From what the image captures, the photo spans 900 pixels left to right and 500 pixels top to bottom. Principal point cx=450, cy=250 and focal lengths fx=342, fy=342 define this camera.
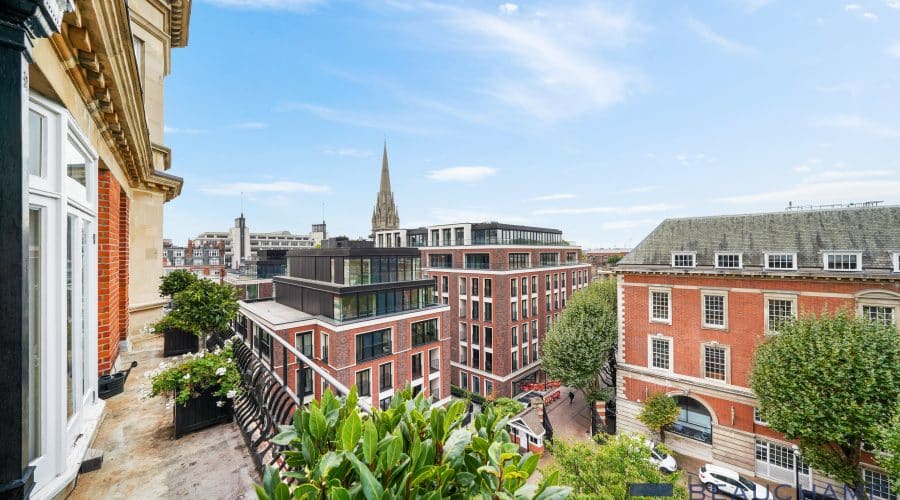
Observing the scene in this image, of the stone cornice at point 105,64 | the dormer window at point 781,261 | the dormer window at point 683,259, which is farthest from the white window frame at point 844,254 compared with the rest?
the stone cornice at point 105,64

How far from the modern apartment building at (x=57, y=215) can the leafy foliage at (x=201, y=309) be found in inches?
159

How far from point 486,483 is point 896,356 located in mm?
19833

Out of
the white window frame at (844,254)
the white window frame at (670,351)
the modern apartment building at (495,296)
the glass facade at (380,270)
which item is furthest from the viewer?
the modern apartment building at (495,296)

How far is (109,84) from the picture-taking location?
3.31 meters

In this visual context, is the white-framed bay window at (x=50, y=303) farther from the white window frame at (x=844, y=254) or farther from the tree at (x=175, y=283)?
the white window frame at (x=844, y=254)

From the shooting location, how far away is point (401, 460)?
1895mm

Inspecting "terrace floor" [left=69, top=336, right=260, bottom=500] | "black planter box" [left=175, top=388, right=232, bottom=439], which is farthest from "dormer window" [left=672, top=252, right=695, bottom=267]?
"terrace floor" [left=69, top=336, right=260, bottom=500]

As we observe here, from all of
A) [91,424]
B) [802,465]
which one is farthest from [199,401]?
[802,465]

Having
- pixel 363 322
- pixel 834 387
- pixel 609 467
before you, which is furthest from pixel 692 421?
pixel 363 322

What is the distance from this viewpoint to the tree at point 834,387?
41.4 ft

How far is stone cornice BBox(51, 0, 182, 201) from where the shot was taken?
243cm

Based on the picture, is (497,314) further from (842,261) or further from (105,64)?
(105,64)

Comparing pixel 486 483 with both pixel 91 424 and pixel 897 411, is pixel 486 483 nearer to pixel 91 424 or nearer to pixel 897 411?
pixel 91 424

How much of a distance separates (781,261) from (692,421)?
991cm
